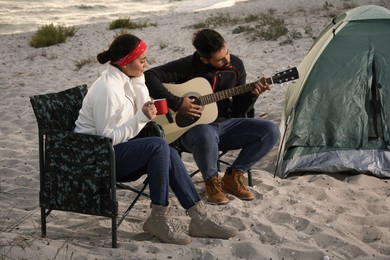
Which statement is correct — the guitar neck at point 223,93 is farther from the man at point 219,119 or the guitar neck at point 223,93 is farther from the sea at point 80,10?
the sea at point 80,10

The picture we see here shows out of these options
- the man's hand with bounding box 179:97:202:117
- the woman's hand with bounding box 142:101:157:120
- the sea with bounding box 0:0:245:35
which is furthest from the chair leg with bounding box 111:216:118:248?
the sea with bounding box 0:0:245:35

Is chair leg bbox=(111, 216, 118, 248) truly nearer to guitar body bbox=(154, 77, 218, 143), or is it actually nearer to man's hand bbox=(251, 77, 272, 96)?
guitar body bbox=(154, 77, 218, 143)

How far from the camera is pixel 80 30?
1412 centimetres

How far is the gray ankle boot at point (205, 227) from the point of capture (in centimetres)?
396

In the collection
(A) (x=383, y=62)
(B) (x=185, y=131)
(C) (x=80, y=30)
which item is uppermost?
(A) (x=383, y=62)

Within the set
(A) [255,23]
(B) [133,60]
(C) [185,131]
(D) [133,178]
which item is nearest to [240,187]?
(C) [185,131]

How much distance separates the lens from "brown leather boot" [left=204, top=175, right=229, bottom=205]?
15.0ft

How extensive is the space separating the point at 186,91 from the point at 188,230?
1.11 metres

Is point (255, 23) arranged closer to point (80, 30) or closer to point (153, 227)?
point (80, 30)

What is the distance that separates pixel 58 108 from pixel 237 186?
142 centimetres

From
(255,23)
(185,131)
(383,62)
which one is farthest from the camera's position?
(255,23)

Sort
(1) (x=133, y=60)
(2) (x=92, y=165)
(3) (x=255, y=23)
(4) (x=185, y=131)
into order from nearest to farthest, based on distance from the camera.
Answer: (2) (x=92, y=165) < (1) (x=133, y=60) < (4) (x=185, y=131) < (3) (x=255, y=23)

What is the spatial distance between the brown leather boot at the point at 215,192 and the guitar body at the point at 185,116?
39 cm

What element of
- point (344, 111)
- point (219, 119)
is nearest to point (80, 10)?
point (344, 111)
